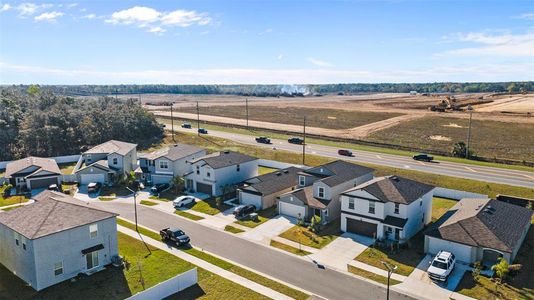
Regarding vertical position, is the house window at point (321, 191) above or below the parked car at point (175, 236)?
above

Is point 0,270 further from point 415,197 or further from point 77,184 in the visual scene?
point 415,197

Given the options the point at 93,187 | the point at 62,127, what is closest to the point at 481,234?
the point at 93,187

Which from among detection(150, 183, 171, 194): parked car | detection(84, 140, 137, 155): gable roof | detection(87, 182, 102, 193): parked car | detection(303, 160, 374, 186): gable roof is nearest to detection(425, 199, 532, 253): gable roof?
detection(303, 160, 374, 186): gable roof

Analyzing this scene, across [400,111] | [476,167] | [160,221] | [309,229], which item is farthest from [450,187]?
[400,111]

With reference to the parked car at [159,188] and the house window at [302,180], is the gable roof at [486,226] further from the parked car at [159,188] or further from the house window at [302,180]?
the parked car at [159,188]

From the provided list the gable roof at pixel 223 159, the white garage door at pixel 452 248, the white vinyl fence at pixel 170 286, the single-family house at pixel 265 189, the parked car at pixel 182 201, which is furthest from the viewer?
the gable roof at pixel 223 159

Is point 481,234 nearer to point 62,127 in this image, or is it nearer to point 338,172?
point 338,172

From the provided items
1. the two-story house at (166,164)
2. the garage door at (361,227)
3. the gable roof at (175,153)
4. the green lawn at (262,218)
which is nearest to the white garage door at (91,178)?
the two-story house at (166,164)
